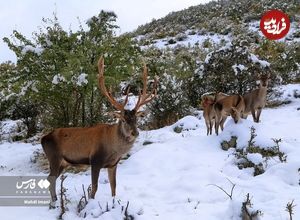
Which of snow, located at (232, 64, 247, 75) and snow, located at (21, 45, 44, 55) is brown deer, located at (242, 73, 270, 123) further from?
snow, located at (21, 45, 44, 55)

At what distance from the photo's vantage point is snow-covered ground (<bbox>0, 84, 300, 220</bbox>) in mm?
5688

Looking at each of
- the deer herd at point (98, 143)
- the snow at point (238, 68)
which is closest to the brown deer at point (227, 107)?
the snow at point (238, 68)

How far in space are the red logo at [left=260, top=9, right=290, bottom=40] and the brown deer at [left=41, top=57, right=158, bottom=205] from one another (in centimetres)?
2081

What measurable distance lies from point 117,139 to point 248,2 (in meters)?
33.5

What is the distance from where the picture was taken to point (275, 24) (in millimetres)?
28375

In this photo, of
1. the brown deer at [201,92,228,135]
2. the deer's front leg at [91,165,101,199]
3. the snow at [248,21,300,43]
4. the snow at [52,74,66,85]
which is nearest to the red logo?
the snow at [248,21,300,43]

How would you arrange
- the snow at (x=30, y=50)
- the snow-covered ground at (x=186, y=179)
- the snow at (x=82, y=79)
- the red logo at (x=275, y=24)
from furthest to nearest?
the red logo at (x=275, y=24), the snow at (x=30, y=50), the snow at (x=82, y=79), the snow-covered ground at (x=186, y=179)

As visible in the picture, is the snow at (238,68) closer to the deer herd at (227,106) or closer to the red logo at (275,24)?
the deer herd at (227,106)

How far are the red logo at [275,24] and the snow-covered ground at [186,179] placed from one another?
54.4ft

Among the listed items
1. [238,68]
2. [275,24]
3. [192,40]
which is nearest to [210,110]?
[238,68]

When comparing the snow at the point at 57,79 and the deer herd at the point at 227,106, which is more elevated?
the snow at the point at 57,79

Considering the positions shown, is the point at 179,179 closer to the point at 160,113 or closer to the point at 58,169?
the point at 58,169

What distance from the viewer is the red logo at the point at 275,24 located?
26.1 meters

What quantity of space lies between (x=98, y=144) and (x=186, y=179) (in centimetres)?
159
